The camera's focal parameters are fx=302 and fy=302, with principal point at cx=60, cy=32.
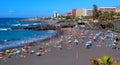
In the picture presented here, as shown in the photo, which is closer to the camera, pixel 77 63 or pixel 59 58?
pixel 77 63

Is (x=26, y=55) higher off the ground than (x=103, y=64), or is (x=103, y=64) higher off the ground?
(x=103, y=64)

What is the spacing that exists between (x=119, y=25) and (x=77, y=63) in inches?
2146

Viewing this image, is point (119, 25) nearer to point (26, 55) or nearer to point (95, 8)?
point (26, 55)

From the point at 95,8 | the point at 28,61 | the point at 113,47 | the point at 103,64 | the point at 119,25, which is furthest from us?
the point at 95,8

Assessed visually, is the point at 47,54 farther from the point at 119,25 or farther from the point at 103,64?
the point at 119,25

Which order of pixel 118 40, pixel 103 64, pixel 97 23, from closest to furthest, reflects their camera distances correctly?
pixel 103 64
pixel 118 40
pixel 97 23

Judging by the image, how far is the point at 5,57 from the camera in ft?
116

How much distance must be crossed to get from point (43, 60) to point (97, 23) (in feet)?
245

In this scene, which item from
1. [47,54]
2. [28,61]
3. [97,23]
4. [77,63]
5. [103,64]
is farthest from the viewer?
[97,23]

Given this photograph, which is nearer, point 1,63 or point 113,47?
point 1,63

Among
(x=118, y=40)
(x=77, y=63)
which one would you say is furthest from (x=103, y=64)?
(x=118, y=40)

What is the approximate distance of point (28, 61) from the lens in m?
32.5

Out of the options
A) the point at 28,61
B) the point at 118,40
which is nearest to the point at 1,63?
the point at 28,61

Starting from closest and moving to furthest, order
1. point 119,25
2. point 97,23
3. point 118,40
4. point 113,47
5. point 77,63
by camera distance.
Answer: point 77,63 < point 113,47 < point 118,40 < point 119,25 < point 97,23
